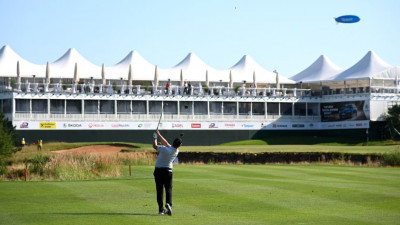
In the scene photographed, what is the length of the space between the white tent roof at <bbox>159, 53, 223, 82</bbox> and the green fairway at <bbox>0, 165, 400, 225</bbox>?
5992cm

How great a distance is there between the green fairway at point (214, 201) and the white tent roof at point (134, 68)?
57.0 meters

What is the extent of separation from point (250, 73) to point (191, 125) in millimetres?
19494

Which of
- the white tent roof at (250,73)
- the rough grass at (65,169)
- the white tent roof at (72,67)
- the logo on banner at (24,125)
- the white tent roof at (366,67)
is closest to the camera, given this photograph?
the rough grass at (65,169)

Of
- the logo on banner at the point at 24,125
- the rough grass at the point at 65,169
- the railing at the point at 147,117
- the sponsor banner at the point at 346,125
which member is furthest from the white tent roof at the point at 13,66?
the rough grass at the point at 65,169

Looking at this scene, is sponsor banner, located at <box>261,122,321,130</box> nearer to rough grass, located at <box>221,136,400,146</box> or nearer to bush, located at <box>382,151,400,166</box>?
rough grass, located at <box>221,136,400,146</box>

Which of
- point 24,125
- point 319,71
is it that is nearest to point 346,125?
point 319,71

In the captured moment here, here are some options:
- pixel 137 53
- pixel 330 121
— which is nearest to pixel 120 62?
pixel 137 53

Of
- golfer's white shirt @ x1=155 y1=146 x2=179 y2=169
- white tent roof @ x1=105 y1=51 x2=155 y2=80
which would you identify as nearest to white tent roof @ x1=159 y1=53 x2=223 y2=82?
white tent roof @ x1=105 y1=51 x2=155 y2=80

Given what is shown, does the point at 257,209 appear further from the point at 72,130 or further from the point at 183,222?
the point at 72,130

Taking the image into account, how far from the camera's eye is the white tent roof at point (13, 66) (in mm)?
80875

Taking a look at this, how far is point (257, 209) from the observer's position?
1859cm

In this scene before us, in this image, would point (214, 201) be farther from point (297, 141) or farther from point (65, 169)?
point (297, 141)

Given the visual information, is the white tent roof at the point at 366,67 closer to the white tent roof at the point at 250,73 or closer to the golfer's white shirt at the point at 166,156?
the white tent roof at the point at 250,73

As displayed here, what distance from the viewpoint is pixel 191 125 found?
259ft
